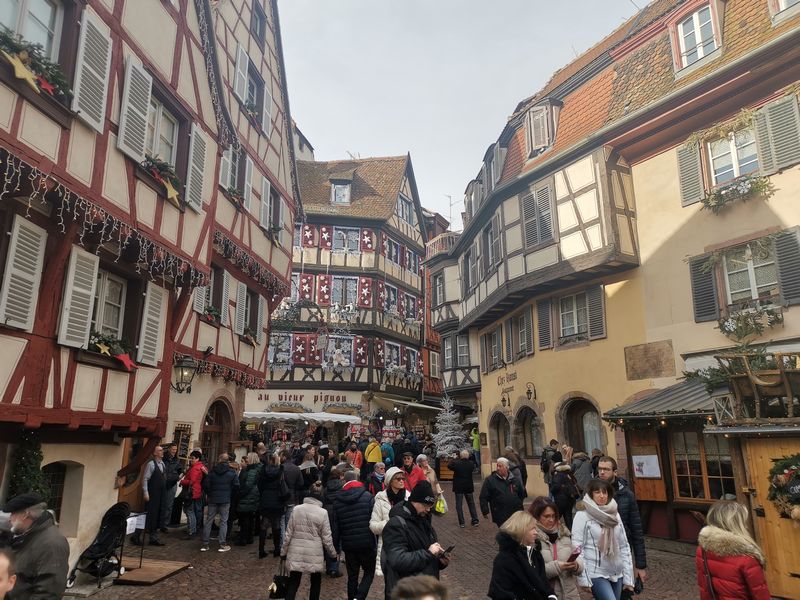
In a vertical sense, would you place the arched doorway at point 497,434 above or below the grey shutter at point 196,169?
below

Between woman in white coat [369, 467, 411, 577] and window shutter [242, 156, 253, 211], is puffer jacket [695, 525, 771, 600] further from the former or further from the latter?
window shutter [242, 156, 253, 211]

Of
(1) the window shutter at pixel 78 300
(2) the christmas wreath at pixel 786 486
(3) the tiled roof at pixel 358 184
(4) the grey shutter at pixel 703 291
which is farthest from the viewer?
(3) the tiled roof at pixel 358 184

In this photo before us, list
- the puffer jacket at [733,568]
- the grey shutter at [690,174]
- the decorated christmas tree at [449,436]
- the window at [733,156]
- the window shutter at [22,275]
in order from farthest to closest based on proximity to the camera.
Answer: the decorated christmas tree at [449,436] < the grey shutter at [690,174] < the window at [733,156] < the window shutter at [22,275] < the puffer jacket at [733,568]

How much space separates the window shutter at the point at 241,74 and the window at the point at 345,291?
1566 centimetres

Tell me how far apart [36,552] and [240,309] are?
11.4 meters

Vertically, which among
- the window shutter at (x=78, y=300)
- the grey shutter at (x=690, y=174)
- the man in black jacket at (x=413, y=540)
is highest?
the grey shutter at (x=690, y=174)

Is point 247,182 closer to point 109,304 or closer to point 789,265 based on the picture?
point 109,304

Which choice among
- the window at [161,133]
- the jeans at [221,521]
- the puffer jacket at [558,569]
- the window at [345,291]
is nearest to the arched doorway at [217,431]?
the jeans at [221,521]

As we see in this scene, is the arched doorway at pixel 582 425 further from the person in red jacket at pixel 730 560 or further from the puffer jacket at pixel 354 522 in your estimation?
the person in red jacket at pixel 730 560

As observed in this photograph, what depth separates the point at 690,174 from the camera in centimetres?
1404

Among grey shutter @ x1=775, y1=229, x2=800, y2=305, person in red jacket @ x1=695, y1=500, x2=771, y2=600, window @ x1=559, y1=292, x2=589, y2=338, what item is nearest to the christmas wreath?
person in red jacket @ x1=695, y1=500, x2=771, y2=600

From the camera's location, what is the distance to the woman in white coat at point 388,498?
602 centimetres

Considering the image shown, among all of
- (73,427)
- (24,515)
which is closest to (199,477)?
(73,427)

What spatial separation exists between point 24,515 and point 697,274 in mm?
13462
